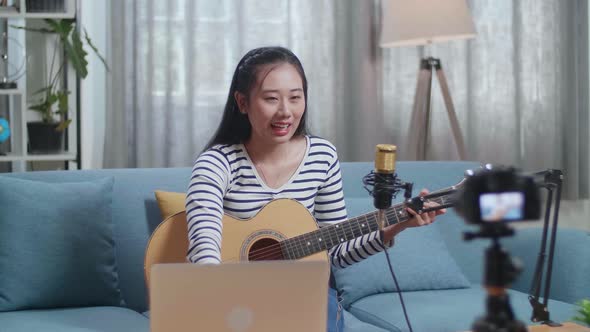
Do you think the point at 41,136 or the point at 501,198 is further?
the point at 41,136

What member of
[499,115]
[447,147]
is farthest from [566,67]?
[447,147]

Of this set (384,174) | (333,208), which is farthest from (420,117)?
(384,174)

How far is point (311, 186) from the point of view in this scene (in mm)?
2025

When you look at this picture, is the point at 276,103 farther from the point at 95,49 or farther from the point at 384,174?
the point at 95,49

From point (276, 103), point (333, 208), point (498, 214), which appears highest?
point (276, 103)

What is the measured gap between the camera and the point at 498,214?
604 millimetres

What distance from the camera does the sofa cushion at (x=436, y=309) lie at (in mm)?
2084

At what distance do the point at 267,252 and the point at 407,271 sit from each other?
1.98 feet

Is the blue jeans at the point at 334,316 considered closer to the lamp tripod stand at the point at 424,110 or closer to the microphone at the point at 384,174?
the microphone at the point at 384,174

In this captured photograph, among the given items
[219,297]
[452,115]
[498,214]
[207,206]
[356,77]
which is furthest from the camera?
[356,77]

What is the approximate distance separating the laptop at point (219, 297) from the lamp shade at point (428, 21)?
7.42 feet

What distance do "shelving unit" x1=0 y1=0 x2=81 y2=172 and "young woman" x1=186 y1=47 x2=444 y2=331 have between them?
4.07ft

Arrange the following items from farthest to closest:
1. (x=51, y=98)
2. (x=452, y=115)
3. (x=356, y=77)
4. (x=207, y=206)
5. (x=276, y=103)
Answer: (x=356, y=77) → (x=452, y=115) → (x=51, y=98) → (x=276, y=103) → (x=207, y=206)

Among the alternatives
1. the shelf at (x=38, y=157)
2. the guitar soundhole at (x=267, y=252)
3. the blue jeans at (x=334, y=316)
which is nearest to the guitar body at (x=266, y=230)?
the guitar soundhole at (x=267, y=252)
